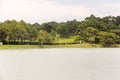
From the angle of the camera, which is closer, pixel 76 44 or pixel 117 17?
pixel 76 44

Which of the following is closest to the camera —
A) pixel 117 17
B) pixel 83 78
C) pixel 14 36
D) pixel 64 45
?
pixel 83 78

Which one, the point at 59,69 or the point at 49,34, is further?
the point at 49,34

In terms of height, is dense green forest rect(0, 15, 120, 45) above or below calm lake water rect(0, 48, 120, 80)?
above

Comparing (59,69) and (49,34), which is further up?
(49,34)

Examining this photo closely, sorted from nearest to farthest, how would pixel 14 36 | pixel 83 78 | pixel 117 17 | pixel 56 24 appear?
pixel 83 78
pixel 14 36
pixel 117 17
pixel 56 24

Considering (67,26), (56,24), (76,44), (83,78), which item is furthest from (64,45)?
(83,78)

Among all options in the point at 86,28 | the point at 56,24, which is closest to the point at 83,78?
the point at 86,28

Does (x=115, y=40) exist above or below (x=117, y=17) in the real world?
below

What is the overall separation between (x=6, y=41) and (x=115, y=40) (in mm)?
28858

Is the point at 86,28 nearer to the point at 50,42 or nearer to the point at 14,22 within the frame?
the point at 50,42

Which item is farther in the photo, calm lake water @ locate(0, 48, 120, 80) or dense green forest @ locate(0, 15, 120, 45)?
dense green forest @ locate(0, 15, 120, 45)

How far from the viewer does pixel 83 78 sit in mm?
23578

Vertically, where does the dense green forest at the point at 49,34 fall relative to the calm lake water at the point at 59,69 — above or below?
→ above

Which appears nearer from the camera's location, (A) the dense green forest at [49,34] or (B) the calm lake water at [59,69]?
(B) the calm lake water at [59,69]
